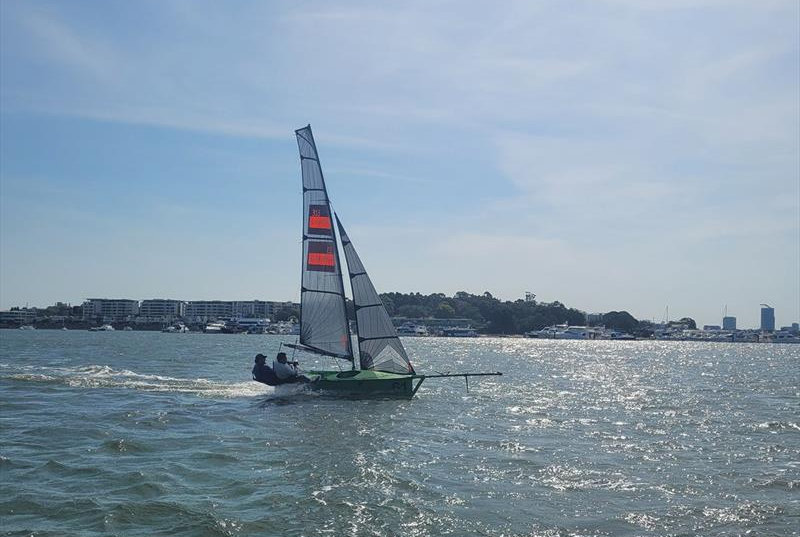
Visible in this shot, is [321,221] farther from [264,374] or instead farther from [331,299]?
[264,374]

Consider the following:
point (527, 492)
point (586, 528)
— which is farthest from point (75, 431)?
point (586, 528)

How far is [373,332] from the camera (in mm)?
33250

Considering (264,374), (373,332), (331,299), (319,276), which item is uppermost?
(319,276)

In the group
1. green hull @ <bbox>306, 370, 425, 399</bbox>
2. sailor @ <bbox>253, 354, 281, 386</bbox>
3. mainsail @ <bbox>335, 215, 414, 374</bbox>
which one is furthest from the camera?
mainsail @ <bbox>335, 215, 414, 374</bbox>

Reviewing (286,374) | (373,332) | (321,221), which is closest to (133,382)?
(286,374)

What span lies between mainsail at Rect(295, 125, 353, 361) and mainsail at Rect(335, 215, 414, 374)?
4.07ft

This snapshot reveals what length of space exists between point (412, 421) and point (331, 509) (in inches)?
477

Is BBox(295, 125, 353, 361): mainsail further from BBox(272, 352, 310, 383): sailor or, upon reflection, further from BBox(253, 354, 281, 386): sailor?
BBox(253, 354, 281, 386): sailor

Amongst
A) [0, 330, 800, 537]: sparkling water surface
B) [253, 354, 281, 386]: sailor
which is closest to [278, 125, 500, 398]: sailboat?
[253, 354, 281, 386]: sailor

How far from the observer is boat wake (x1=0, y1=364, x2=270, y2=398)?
3545 centimetres

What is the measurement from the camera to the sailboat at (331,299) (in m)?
33.3

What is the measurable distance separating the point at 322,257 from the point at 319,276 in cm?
89

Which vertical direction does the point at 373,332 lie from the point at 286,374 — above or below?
above

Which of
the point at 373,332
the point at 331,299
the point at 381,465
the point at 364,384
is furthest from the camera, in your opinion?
A: the point at 331,299
